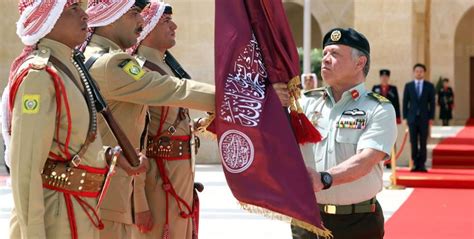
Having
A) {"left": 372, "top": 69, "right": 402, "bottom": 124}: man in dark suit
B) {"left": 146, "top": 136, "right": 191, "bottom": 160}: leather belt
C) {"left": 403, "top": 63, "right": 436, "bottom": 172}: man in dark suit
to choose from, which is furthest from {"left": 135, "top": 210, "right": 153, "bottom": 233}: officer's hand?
{"left": 372, "top": 69, "right": 402, "bottom": 124}: man in dark suit

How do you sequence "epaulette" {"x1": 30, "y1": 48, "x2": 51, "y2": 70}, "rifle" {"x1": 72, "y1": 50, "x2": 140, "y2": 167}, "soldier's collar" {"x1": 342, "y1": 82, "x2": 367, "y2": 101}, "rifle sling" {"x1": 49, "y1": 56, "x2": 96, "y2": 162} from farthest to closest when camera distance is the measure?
"soldier's collar" {"x1": 342, "y1": 82, "x2": 367, "y2": 101}, "rifle" {"x1": 72, "y1": 50, "x2": 140, "y2": 167}, "rifle sling" {"x1": 49, "y1": 56, "x2": 96, "y2": 162}, "epaulette" {"x1": 30, "y1": 48, "x2": 51, "y2": 70}

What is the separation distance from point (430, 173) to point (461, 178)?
38.4 inches

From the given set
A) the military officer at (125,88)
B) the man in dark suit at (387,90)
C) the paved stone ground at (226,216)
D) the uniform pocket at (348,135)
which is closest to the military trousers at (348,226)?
the uniform pocket at (348,135)

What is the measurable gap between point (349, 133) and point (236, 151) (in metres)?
1.19

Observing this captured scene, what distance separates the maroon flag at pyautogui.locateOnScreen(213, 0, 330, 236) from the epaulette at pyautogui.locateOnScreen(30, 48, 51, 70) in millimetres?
671

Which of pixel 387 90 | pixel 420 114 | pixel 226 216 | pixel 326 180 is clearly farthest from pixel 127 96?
pixel 387 90

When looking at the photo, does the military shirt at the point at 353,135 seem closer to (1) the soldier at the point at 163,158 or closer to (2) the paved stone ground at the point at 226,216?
(1) the soldier at the point at 163,158

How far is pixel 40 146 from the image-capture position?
3691 mm

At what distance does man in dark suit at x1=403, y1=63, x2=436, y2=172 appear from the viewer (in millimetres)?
15320

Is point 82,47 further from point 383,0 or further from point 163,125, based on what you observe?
point 383,0

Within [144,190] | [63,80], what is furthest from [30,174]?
[144,190]

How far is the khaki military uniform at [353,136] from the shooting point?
470cm

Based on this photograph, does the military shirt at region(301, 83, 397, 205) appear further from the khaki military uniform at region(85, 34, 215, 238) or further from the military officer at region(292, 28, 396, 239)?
the khaki military uniform at region(85, 34, 215, 238)

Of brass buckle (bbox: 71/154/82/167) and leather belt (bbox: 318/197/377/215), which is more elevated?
brass buckle (bbox: 71/154/82/167)
